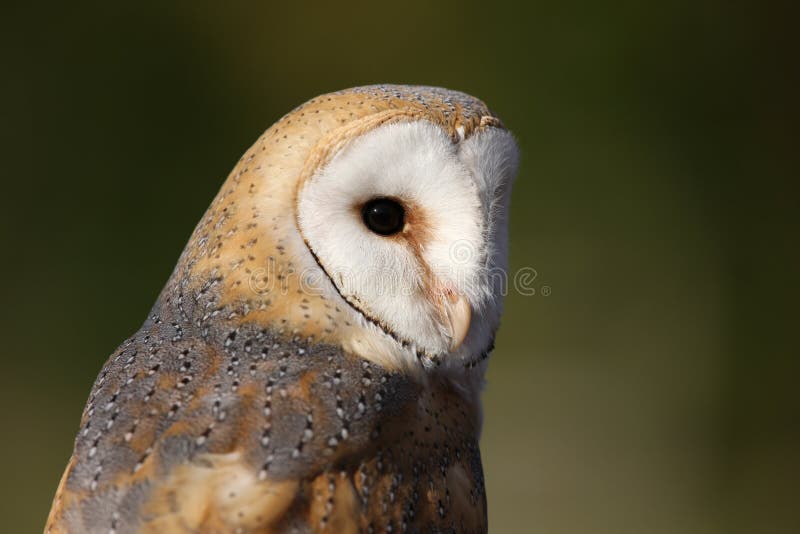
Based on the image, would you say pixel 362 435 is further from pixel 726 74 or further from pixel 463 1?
pixel 726 74

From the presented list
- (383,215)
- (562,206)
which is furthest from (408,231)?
(562,206)

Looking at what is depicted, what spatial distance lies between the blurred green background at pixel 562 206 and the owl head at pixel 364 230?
2.49 meters

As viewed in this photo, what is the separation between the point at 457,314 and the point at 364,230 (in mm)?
199

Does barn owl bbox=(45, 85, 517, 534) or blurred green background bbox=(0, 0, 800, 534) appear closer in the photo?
barn owl bbox=(45, 85, 517, 534)

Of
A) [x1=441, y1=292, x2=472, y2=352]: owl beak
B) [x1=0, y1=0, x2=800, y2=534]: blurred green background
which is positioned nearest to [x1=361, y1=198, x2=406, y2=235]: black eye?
[x1=441, y1=292, x2=472, y2=352]: owl beak

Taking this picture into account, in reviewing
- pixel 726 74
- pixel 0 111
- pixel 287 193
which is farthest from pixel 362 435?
pixel 726 74

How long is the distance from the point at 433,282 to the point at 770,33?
3.62 metres

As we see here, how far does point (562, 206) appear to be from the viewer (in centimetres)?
385

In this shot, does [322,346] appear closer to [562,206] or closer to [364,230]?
[364,230]

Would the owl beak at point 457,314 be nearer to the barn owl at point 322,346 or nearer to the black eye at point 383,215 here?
the barn owl at point 322,346

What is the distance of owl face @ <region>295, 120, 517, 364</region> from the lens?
1.11m

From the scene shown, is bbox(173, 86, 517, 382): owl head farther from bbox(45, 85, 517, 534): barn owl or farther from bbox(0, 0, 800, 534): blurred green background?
bbox(0, 0, 800, 534): blurred green background

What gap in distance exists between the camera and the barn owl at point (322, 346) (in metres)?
0.94

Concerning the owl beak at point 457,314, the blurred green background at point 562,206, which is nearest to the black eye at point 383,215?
the owl beak at point 457,314
